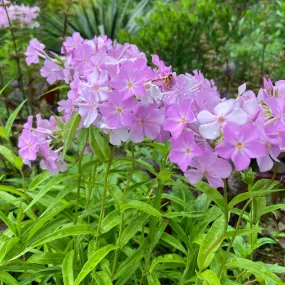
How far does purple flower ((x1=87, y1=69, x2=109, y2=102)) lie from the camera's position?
1374 millimetres

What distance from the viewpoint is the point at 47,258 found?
1.81 m

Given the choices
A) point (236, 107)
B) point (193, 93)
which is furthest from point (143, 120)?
point (236, 107)

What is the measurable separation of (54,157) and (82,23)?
565 centimetres

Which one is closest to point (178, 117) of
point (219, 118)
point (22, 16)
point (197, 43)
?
point (219, 118)

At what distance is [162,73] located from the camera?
1.48m

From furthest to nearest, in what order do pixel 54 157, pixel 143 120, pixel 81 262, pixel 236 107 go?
pixel 81 262
pixel 54 157
pixel 143 120
pixel 236 107

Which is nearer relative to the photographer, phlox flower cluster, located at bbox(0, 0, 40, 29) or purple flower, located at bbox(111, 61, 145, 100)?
purple flower, located at bbox(111, 61, 145, 100)

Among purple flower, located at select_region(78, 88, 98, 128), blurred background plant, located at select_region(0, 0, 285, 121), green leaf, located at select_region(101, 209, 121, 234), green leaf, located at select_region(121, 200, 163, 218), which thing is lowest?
blurred background plant, located at select_region(0, 0, 285, 121)

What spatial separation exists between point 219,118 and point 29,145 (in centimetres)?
72

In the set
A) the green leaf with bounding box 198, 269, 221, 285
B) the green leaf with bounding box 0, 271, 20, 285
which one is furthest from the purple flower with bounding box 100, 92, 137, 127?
the green leaf with bounding box 0, 271, 20, 285

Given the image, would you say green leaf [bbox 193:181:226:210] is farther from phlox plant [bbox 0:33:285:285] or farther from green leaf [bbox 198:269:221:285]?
green leaf [bbox 198:269:221:285]

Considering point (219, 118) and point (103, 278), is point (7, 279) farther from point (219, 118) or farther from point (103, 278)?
point (219, 118)

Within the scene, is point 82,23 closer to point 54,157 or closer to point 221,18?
point 221,18

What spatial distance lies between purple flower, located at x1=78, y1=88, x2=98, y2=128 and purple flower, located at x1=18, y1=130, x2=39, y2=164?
0.31m
